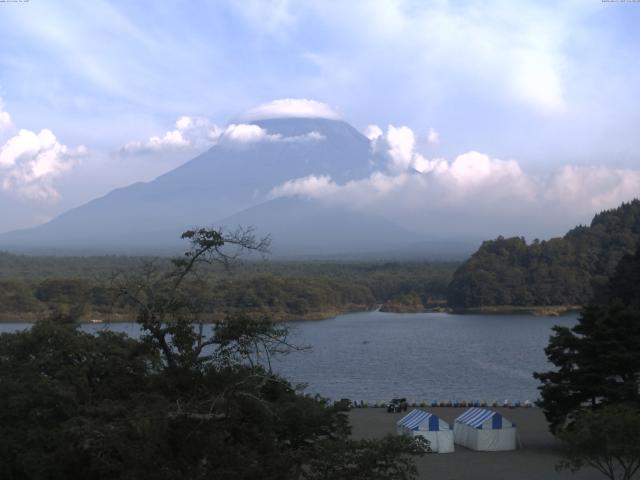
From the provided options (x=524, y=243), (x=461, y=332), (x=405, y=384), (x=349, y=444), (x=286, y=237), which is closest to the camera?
(x=349, y=444)

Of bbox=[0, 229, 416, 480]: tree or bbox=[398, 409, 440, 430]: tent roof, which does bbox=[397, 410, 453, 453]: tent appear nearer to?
bbox=[398, 409, 440, 430]: tent roof

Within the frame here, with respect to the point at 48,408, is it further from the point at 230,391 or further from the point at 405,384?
the point at 405,384

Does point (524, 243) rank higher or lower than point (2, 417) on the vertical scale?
higher

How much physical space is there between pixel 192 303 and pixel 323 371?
72.2ft

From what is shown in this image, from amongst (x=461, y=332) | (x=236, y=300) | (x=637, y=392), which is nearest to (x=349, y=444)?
(x=637, y=392)

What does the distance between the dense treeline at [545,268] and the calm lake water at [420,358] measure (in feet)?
23.1

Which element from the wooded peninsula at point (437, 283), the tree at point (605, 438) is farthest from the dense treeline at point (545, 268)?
the tree at point (605, 438)

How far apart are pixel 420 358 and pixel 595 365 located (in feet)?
63.1

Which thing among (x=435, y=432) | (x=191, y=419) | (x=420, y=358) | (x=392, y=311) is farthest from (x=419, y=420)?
(x=392, y=311)

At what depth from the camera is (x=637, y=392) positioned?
1316cm

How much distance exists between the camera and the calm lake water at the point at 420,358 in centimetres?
2455

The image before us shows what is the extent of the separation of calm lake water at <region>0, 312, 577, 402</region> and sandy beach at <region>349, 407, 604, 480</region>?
2.65 metres

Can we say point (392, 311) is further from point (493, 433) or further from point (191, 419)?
point (191, 419)

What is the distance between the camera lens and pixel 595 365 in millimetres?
13461
